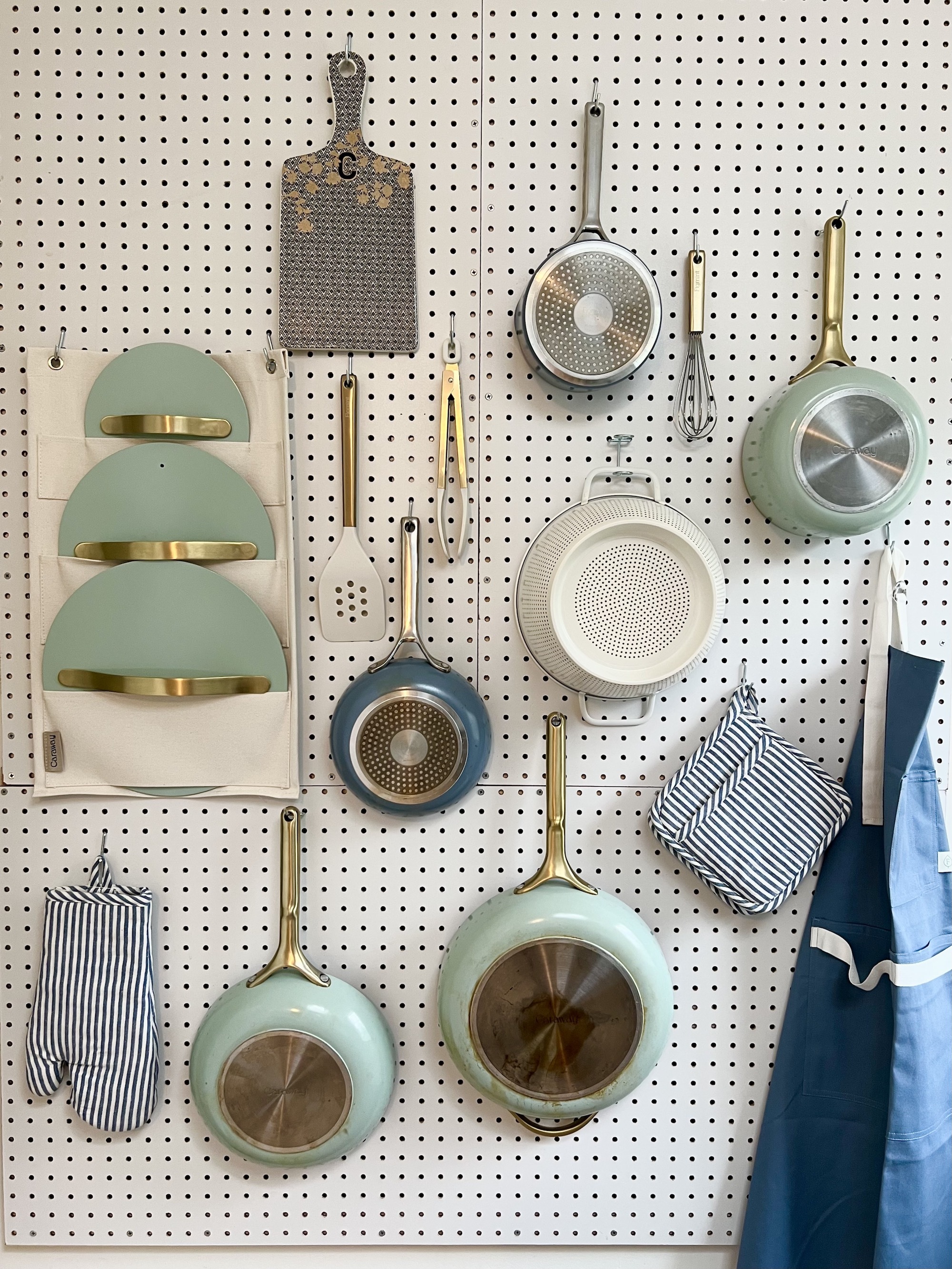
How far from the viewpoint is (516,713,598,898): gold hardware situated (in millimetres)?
985

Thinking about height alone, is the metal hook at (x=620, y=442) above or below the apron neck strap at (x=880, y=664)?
above

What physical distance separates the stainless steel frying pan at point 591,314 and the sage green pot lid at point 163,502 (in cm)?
37

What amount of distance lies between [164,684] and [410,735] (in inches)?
10.7

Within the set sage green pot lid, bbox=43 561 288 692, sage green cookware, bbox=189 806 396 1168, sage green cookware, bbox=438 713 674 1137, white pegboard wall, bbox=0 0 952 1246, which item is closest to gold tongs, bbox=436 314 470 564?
white pegboard wall, bbox=0 0 952 1246

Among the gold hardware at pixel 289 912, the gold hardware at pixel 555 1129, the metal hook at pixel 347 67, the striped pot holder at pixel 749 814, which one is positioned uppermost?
the metal hook at pixel 347 67

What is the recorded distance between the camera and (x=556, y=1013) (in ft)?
3.13

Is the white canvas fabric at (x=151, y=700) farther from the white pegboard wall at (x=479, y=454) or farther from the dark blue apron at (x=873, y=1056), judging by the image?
the dark blue apron at (x=873, y=1056)

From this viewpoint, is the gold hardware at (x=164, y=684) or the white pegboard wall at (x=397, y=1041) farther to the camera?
the white pegboard wall at (x=397, y=1041)

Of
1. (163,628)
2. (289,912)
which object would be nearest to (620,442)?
(163,628)

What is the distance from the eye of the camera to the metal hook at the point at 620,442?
970mm

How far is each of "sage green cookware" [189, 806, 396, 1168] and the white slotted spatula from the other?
421 mm

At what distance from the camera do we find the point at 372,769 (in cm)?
97

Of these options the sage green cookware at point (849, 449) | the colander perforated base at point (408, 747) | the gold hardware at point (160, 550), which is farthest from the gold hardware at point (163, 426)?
the sage green cookware at point (849, 449)

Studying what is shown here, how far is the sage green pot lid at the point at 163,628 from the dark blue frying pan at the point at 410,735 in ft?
0.39
